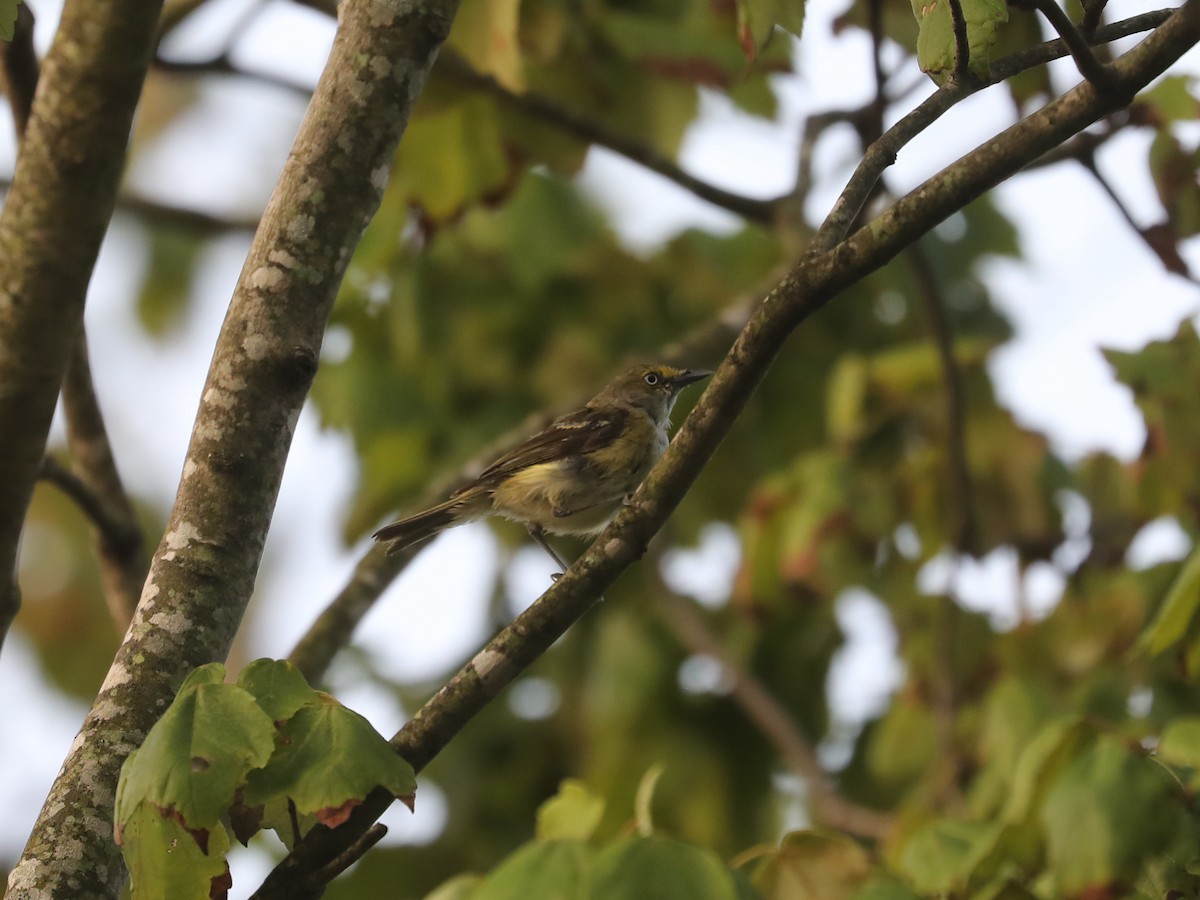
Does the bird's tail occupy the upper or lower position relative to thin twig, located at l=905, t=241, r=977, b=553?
upper

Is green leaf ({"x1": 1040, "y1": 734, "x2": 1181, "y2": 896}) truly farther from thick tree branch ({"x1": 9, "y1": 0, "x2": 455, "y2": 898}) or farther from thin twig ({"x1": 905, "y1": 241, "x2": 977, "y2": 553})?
thin twig ({"x1": 905, "y1": 241, "x2": 977, "y2": 553})

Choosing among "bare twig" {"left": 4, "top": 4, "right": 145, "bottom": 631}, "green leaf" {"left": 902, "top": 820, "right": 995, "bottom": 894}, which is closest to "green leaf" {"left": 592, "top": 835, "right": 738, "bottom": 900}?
"green leaf" {"left": 902, "top": 820, "right": 995, "bottom": 894}

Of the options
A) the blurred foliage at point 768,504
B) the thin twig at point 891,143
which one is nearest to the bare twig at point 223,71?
the blurred foliage at point 768,504

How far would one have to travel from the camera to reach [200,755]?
247cm

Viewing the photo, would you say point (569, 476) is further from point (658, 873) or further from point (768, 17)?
point (658, 873)

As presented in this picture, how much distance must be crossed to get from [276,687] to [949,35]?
1904 mm

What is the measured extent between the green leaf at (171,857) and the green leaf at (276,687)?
0.25m

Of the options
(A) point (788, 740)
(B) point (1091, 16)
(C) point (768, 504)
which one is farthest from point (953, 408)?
(B) point (1091, 16)

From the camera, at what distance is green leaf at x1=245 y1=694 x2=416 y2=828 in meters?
2.57

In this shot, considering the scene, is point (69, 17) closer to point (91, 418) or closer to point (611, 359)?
point (91, 418)

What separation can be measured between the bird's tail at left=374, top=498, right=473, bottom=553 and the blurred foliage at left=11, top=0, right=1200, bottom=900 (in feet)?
3.50

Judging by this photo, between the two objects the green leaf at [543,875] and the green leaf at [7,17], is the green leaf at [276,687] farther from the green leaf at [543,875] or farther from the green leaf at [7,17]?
the green leaf at [7,17]

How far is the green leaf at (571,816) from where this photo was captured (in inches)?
142

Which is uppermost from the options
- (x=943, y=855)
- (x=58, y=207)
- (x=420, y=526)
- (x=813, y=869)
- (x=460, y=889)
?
(x=58, y=207)
